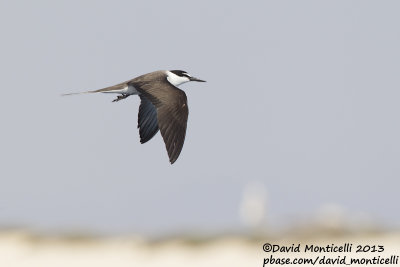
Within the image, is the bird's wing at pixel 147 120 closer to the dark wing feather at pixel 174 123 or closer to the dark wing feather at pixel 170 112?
the dark wing feather at pixel 170 112

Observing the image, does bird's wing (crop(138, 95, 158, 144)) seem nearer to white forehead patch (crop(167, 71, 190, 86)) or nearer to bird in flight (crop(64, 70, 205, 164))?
bird in flight (crop(64, 70, 205, 164))

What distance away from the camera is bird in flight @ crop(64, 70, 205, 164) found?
87.7 feet

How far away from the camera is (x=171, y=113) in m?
27.1

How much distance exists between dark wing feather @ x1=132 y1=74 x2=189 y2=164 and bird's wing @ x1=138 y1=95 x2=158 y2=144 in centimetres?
195

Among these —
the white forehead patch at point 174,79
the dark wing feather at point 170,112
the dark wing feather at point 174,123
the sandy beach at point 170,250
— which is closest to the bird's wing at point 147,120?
the white forehead patch at point 174,79

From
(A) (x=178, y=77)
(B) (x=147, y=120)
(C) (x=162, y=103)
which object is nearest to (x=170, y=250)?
(B) (x=147, y=120)

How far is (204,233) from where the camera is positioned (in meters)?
33.1

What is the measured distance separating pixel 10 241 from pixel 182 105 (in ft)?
30.5

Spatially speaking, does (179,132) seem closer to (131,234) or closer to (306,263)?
(306,263)

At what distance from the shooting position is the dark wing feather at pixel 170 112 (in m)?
26.6

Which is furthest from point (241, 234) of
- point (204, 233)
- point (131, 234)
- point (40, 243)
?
point (40, 243)

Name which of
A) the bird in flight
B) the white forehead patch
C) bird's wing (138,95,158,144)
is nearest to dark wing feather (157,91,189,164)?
the bird in flight

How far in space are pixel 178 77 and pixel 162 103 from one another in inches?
114

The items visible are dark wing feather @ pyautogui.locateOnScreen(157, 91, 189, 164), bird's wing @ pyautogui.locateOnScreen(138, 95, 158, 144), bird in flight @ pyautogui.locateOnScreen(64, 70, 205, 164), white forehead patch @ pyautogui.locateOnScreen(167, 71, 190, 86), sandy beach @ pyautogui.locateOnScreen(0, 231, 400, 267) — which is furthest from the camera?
sandy beach @ pyautogui.locateOnScreen(0, 231, 400, 267)
